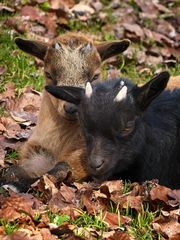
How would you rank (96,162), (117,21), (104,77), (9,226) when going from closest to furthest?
(9,226), (96,162), (104,77), (117,21)

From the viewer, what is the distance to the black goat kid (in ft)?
22.3

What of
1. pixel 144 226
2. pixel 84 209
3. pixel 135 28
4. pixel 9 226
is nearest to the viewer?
pixel 9 226

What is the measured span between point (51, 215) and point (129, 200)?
29.3 inches

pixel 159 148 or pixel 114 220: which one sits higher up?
pixel 159 148

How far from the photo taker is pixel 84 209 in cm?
661

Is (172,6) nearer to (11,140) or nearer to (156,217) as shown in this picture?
(11,140)

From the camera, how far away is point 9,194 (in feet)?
22.5

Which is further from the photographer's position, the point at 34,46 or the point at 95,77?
the point at 34,46

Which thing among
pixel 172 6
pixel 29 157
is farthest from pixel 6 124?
pixel 172 6

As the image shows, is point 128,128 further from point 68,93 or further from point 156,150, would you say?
point 68,93

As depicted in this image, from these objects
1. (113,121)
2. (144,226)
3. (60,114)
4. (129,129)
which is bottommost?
(144,226)

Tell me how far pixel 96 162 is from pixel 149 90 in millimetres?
857

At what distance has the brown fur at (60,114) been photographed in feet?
25.9

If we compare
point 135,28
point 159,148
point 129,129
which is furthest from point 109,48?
point 135,28
